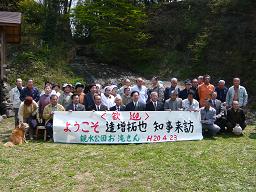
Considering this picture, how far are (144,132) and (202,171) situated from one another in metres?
2.92

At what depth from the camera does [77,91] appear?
456 inches

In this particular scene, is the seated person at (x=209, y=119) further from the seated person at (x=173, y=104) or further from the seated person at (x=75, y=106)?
the seated person at (x=75, y=106)

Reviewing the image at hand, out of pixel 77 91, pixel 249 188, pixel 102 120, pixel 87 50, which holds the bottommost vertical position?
pixel 249 188

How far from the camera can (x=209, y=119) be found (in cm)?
1135

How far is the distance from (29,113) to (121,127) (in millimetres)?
2672

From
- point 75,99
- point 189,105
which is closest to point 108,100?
point 75,99

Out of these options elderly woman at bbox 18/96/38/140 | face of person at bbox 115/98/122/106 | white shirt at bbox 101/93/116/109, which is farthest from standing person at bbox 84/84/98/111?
elderly woman at bbox 18/96/38/140

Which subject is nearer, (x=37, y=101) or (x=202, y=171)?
(x=202, y=171)

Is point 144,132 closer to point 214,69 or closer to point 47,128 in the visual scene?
point 47,128

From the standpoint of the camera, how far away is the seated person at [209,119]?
1132 cm

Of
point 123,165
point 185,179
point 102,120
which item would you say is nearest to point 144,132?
point 102,120

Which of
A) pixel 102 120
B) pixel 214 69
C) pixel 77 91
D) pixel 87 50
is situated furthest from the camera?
pixel 87 50

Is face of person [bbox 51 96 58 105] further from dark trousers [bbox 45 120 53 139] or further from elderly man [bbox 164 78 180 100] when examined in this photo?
elderly man [bbox 164 78 180 100]

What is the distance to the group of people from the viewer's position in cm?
1097
